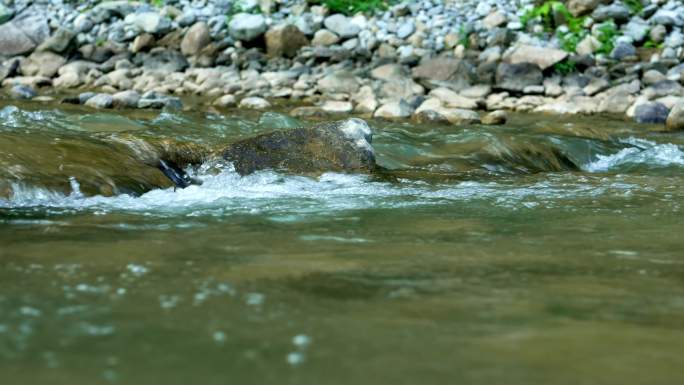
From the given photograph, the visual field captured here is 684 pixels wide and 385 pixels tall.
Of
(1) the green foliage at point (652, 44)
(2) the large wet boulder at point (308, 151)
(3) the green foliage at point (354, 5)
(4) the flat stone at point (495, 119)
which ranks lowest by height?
(4) the flat stone at point (495, 119)

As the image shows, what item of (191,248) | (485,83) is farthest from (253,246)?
(485,83)

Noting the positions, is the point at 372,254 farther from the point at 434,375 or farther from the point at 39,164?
the point at 39,164

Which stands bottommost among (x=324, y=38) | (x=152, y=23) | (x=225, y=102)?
(x=225, y=102)

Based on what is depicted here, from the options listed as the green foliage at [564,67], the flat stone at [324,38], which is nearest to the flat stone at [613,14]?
the green foliage at [564,67]

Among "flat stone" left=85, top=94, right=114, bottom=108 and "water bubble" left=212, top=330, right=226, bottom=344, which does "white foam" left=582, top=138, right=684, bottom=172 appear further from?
"flat stone" left=85, top=94, right=114, bottom=108

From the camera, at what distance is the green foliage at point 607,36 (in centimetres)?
1388

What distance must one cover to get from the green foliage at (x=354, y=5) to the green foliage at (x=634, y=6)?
4.03 m

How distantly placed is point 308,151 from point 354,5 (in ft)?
32.8

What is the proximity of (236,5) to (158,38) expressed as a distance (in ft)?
5.20

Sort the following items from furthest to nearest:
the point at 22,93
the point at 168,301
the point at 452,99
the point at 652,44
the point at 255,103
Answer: the point at 652,44, the point at 452,99, the point at 22,93, the point at 255,103, the point at 168,301

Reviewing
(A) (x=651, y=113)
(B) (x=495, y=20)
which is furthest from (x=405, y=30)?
(A) (x=651, y=113)

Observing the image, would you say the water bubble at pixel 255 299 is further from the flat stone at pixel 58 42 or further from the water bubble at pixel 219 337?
the flat stone at pixel 58 42

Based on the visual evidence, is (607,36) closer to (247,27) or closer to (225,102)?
(247,27)

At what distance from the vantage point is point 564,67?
13.1 metres
